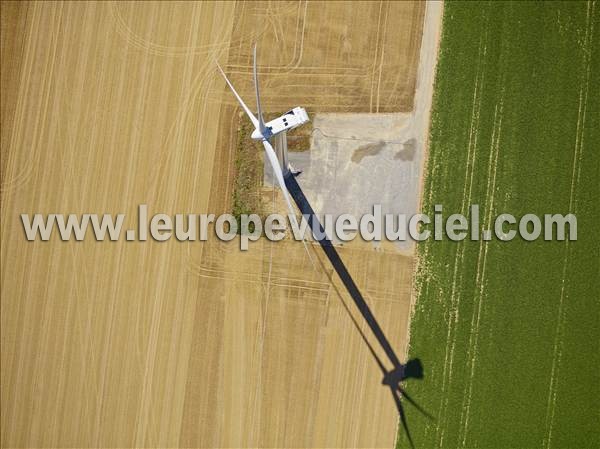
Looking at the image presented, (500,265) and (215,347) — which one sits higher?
(500,265)

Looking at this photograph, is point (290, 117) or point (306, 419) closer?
point (290, 117)

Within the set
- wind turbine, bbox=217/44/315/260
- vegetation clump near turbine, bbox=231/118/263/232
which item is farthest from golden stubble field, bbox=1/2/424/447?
wind turbine, bbox=217/44/315/260

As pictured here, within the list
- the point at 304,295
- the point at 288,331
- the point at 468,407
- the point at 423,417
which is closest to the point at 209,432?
the point at 288,331

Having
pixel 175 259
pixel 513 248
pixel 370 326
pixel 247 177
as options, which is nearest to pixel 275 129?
pixel 247 177

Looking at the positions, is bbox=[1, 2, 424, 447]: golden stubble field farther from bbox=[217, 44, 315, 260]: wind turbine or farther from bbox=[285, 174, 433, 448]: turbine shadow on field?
bbox=[217, 44, 315, 260]: wind turbine

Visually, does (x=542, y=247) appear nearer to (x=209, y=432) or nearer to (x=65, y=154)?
(x=209, y=432)

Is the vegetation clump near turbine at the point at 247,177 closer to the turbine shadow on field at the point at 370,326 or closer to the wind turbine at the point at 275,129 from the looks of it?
the turbine shadow on field at the point at 370,326
